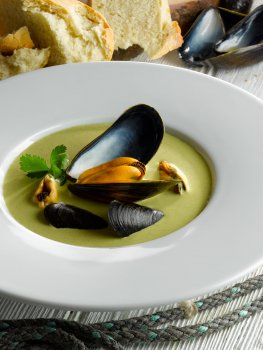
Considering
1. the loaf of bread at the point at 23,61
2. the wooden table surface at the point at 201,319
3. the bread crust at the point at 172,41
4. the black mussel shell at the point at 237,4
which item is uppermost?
the black mussel shell at the point at 237,4

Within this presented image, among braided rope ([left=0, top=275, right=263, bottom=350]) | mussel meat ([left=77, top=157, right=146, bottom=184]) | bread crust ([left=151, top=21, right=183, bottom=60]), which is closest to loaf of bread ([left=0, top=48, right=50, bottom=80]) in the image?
bread crust ([left=151, top=21, right=183, bottom=60])

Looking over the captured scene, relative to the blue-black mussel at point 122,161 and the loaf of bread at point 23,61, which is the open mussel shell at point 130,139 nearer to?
the blue-black mussel at point 122,161

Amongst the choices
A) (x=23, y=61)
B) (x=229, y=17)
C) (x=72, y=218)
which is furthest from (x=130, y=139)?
(x=229, y=17)

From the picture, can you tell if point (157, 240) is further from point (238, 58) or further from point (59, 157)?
point (238, 58)

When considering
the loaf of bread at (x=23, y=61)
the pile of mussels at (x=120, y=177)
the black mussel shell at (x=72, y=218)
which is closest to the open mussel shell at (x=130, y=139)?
the pile of mussels at (x=120, y=177)

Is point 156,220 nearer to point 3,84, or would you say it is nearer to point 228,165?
point 228,165
